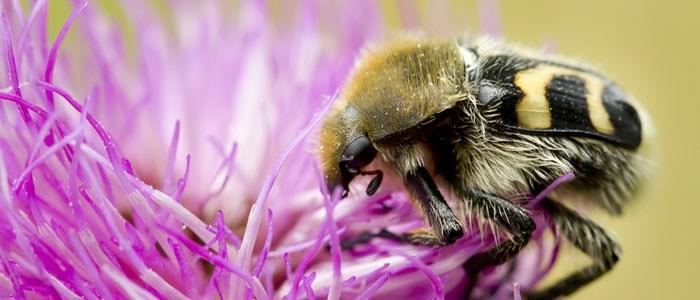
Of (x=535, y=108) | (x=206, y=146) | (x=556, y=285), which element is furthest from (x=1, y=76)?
(x=556, y=285)

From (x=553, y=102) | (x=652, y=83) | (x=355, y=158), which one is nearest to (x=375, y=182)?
(x=355, y=158)

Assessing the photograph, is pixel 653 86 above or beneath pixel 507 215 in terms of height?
beneath

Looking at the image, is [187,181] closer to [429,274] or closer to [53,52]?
[53,52]

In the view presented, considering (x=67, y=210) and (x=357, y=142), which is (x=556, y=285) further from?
(x=67, y=210)

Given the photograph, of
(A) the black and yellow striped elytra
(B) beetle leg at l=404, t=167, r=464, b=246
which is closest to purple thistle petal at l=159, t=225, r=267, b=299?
(B) beetle leg at l=404, t=167, r=464, b=246

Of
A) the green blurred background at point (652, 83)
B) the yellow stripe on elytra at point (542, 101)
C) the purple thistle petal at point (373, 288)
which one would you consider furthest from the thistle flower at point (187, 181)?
the green blurred background at point (652, 83)

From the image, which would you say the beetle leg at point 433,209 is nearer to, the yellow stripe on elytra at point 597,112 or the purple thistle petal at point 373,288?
the purple thistle petal at point 373,288
